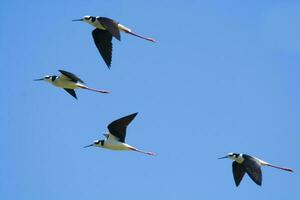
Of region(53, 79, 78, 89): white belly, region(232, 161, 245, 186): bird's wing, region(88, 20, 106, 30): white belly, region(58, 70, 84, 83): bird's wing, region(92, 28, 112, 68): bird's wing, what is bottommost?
region(232, 161, 245, 186): bird's wing

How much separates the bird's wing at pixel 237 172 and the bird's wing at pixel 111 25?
3.67m

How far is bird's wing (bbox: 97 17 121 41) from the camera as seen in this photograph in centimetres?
1678

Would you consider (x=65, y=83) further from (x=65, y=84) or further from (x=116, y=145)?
(x=116, y=145)

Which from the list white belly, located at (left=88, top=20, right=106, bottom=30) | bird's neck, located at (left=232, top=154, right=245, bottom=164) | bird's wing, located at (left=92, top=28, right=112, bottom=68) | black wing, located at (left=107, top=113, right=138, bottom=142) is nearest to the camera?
bird's wing, located at (left=92, top=28, right=112, bottom=68)

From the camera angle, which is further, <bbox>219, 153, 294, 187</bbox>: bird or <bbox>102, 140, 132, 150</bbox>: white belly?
<bbox>102, 140, 132, 150</bbox>: white belly

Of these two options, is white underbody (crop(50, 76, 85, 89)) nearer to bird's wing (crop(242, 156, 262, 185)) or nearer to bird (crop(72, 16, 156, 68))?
bird (crop(72, 16, 156, 68))

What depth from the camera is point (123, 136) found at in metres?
18.2

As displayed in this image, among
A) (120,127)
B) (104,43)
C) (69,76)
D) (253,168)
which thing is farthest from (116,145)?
(253,168)

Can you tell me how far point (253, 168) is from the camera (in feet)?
57.1

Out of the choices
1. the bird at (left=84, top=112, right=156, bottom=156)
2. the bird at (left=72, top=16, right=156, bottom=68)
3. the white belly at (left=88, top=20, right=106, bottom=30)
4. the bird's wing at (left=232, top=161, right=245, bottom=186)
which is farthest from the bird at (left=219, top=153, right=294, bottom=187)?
the white belly at (left=88, top=20, right=106, bottom=30)

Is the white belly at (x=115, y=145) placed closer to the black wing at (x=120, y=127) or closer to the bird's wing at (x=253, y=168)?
the black wing at (x=120, y=127)

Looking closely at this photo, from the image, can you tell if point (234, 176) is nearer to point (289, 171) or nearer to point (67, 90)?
point (289, 171)

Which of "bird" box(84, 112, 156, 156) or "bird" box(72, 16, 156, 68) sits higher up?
"bird" box(72, 16, 156, 68)

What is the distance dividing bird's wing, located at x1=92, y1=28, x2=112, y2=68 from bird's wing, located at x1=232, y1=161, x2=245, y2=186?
3265mm
